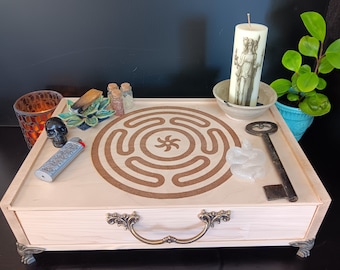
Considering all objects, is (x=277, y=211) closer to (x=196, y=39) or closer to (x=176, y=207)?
(x=176, y=207)

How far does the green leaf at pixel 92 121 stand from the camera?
0.62 meters

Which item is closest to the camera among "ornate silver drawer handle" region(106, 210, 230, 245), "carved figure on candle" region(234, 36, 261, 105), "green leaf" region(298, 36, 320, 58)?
"ornate silver drawer handle" region(106, 210, 230, 245)

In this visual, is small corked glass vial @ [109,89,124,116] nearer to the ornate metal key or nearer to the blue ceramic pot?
the ornate metal key

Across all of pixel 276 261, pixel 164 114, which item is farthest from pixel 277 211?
pixel 164 114

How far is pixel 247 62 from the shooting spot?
0.59m

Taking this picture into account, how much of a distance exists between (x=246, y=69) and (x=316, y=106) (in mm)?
219

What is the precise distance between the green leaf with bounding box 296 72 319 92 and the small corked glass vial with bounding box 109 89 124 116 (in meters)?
0.40

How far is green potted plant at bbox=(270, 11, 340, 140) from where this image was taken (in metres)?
0.65

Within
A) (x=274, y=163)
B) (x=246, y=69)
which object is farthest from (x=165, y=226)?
(x=246, y=69)

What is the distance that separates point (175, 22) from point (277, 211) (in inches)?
19.3

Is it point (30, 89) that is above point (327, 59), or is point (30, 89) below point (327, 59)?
below

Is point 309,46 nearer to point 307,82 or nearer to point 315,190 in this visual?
point 307,82

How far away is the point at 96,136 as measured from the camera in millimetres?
605

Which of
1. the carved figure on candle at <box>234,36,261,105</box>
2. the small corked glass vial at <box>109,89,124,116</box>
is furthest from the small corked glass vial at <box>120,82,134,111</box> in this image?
the carved figure on candle at <box>234,36,261,105</box>
